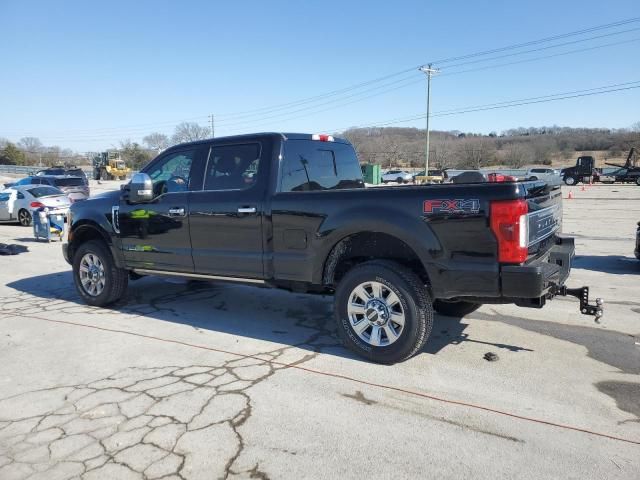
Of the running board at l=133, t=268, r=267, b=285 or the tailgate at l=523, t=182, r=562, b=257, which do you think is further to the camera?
the running board at l=133, t=268, r=267, b=285

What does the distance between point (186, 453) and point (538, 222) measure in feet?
10.0

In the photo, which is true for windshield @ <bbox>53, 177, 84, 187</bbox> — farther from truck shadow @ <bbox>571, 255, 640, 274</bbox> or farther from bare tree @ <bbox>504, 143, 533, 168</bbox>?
bare tree @ <bbox>504, 143, 533, 168</bbox>

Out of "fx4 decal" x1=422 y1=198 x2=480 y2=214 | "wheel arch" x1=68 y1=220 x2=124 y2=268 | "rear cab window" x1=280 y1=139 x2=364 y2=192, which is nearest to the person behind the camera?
"fx4 decal" x1=422 y1=198 x2=480 y2=214

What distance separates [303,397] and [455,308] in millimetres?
2365

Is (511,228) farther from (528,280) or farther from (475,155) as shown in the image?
(475,155)

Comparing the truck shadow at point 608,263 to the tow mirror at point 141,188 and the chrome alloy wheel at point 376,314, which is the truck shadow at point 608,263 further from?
the tow mirror at point 141,188

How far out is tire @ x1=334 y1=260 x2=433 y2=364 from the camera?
13.5 ft

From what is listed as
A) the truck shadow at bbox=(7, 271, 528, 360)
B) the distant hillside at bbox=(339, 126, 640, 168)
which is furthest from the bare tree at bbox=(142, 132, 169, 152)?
the truck shadow at bbox=(7, 271, 528, 360)

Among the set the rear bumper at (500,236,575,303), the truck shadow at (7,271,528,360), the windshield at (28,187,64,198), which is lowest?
the truck shadow at (7,271,528,360)

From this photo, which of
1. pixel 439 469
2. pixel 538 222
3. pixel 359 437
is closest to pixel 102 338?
pixel 359 437

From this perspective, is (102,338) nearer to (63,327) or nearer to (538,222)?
(63,327)

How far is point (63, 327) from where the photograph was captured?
560cm

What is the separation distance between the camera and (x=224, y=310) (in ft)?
20.4

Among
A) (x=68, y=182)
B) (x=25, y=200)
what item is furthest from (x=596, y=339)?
(x=68, y=182)
